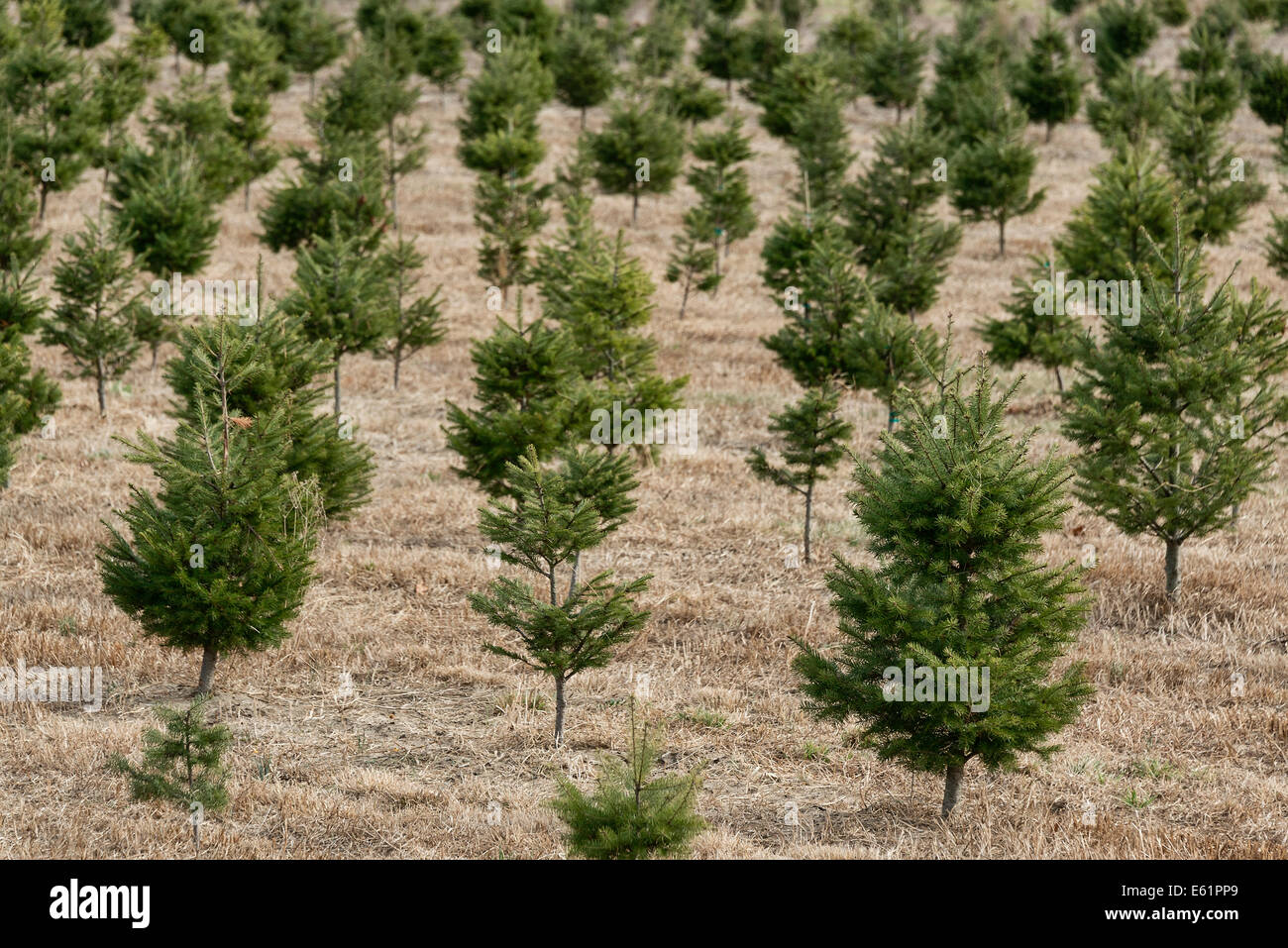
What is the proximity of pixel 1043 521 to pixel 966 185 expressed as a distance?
2714cm

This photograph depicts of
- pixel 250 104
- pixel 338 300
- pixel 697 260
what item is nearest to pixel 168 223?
pixel 338 300

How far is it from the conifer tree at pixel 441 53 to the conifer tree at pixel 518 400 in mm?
38399

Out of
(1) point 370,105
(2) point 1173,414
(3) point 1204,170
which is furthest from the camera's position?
(1) point 370,105

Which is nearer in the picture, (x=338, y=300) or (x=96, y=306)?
(x=338, y=300)

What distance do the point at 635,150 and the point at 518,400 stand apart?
23.6 meters

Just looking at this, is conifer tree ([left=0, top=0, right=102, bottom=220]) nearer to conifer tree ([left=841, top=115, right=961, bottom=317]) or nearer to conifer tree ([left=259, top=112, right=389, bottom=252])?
conifer tree ([left=259, top=112, right=389, bottom=252])

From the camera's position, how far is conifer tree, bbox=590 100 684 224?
37.0 meters

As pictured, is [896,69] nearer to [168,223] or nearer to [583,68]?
[583,68]

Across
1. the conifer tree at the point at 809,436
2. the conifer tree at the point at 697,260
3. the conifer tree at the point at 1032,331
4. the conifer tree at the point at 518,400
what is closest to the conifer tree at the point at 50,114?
the conifer tree at the point at 697,260

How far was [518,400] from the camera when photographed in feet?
49.8

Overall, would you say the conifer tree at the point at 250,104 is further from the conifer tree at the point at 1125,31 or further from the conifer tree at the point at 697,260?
the conifer tree at the point at 1125,31

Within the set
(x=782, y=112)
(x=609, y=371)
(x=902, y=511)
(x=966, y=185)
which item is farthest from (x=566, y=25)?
(x=902, y=511)

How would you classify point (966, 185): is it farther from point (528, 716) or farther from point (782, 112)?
point (528, 716)

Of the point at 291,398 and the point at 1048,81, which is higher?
the point at 1048,81
